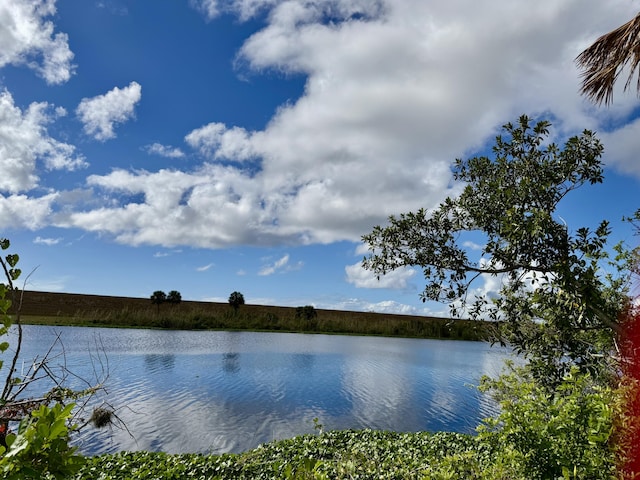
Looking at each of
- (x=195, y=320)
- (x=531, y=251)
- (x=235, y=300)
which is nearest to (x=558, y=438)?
(x=531, y=251)

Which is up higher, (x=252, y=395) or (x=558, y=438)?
(x=558, y=438)

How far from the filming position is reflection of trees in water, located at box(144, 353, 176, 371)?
2146cm

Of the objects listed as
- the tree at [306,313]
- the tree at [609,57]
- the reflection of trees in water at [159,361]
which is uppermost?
the tree at [609,57]

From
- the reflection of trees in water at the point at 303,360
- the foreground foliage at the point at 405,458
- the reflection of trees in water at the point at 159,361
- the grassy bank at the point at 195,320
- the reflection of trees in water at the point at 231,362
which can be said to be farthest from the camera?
the grassy bank at the point at 195,320

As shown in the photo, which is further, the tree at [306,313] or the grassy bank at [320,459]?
the tree at [306,313]

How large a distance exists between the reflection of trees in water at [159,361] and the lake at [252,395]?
55 millimetres

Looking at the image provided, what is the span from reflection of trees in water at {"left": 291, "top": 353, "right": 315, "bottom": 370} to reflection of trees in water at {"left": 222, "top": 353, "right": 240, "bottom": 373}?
11.9 ft

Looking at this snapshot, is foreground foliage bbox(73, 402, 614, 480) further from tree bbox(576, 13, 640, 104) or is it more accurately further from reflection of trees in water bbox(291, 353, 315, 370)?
reflection of trees in water bbox(291, 353, 315, 370)

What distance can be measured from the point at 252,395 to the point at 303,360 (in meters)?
10.9

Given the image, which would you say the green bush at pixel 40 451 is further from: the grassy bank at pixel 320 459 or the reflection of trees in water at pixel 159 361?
the reflection of trees in water at pixel 159 361

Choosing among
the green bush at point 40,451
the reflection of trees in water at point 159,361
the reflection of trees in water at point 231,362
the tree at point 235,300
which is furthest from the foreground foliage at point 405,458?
the tree at point 235,300

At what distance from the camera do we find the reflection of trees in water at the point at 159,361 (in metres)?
21.5

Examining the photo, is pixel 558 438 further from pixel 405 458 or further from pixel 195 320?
pixel 195 320

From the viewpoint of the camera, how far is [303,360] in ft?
88.0
